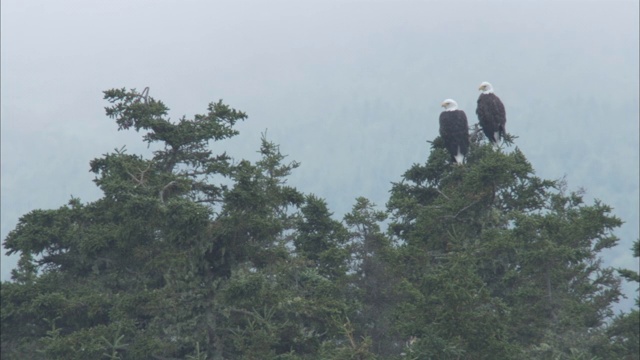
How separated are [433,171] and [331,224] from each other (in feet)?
8.86

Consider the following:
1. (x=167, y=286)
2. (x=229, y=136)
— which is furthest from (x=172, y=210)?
(x=229, y=136)

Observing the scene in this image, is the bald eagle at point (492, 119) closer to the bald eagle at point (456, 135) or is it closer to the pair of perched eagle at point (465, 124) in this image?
the pair of perched eagle at point (465, 124)

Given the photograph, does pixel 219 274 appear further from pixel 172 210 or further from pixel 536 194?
pixel 536 194

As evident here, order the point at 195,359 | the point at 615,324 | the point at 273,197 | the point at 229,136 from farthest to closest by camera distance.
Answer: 1. the point at 229,136
2. the point at 273,197
3. the point at 195,359
4. the point at 615,324

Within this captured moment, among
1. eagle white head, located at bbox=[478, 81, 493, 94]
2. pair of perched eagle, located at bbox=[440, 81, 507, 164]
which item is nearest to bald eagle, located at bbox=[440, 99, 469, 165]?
pair of perched eagle, located at bbox=[440, 81, 507, 164]

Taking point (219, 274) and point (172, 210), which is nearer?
point (172, 210)

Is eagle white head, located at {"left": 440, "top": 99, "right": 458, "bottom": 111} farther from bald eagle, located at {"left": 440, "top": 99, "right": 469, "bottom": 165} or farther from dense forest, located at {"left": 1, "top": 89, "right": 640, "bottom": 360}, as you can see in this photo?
dense forest, located at {"left": 1, "top": 89, "right": 640, "bottom": 360}

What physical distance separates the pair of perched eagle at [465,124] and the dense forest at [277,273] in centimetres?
105

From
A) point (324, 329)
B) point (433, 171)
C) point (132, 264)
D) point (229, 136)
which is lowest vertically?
point (324, 329)

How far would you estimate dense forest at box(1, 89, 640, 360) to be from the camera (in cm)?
1673

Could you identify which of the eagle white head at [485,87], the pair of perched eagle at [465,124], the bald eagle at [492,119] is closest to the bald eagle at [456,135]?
the pair of perched eagle at [465,124]

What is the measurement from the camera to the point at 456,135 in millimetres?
24438

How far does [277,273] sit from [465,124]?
788cm

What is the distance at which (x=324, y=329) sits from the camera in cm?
1942
